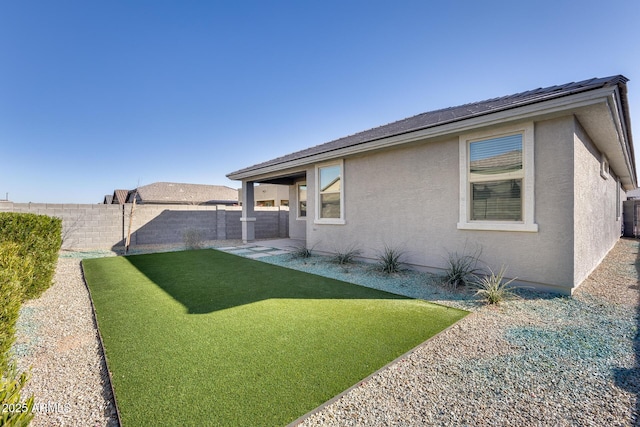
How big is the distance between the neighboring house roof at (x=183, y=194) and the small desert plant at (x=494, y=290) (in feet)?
102

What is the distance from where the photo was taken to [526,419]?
2.05m

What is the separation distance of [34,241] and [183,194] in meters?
28.5

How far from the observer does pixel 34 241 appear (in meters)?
5.18

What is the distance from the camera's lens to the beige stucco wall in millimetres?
4848

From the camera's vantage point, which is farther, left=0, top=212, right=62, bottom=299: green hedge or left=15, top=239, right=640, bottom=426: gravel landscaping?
left=0, top=212, right=62, bottom=299: green hedge

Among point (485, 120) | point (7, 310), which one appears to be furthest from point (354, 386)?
point (485, 120)

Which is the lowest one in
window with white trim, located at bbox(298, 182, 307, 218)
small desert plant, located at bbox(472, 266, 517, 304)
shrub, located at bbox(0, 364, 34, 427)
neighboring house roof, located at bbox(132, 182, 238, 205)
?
small desert plant, located at bbox(472, 266, 517, 304)

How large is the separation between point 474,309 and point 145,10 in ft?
36.7

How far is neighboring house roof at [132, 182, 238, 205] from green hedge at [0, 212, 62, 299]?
83.4 ft

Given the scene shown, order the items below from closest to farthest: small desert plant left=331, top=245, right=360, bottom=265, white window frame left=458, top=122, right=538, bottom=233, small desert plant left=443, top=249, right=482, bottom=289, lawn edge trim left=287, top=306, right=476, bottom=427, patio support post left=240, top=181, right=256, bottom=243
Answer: lawn edge trim left=287, top=306, right=476, bottom=427 < white window frame left=458, top=122, right=538, bottom=233 < small desert plant left=443, top=249, right=482, bottom=289 < small desert plant left=331, top=245, right=360, bottom=265 < patio support post left=240, top=181, right=256, bottom=243

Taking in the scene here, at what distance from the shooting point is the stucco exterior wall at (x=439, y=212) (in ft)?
15.9

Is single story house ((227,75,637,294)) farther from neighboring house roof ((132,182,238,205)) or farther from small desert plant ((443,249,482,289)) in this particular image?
neighboring house roof ((132,182,238,205))

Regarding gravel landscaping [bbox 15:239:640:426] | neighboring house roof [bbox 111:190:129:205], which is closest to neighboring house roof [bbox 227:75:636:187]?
gravel landscaping [bbox 15:239:640:426]

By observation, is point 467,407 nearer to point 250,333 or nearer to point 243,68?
point 250,333
